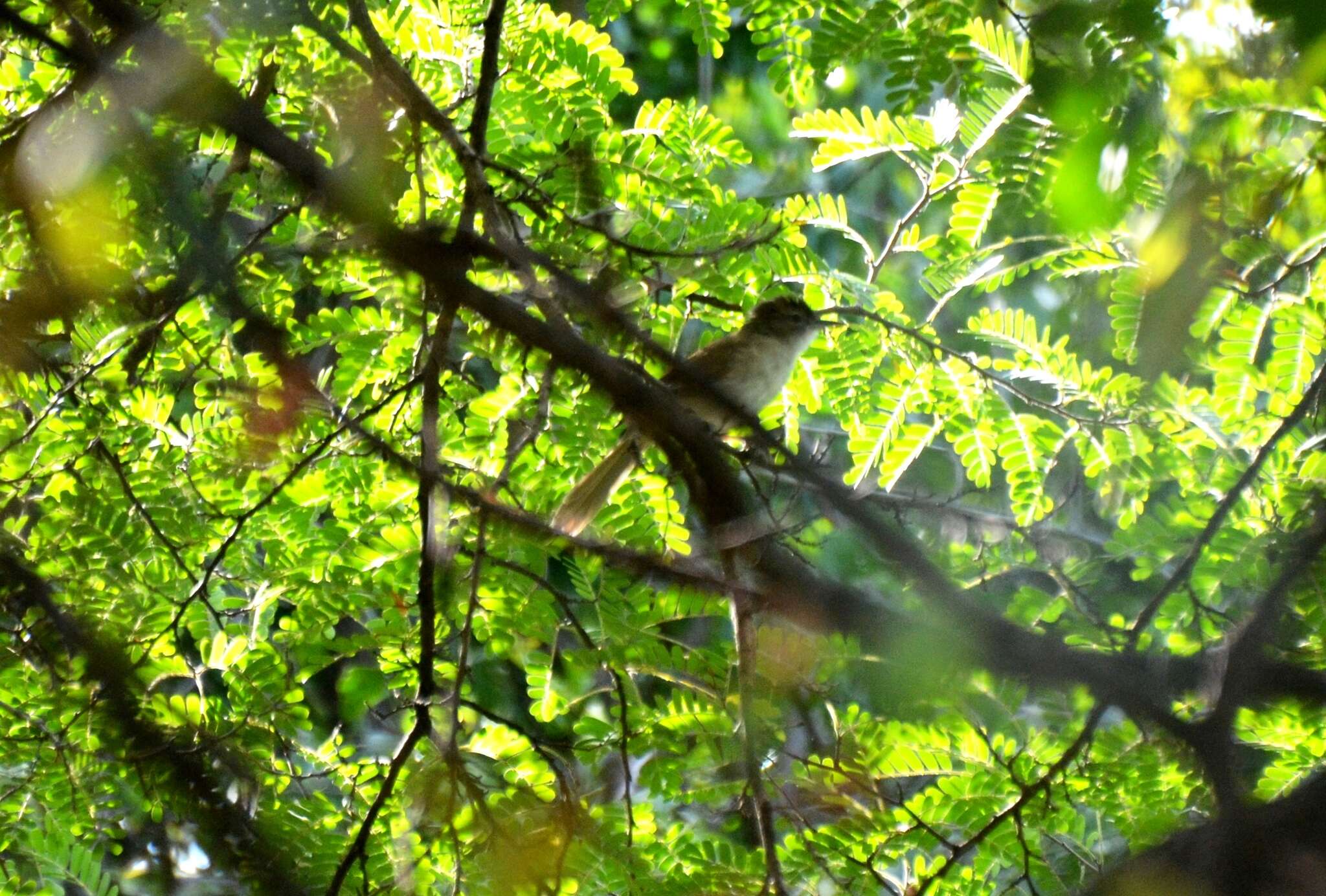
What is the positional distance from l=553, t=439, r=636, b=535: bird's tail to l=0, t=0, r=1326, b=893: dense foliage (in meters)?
0.08

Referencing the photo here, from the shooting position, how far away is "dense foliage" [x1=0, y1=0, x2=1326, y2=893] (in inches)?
91.0

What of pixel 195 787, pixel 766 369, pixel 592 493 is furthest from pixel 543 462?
pixel 195 787

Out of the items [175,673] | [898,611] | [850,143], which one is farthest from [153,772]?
[850,143]

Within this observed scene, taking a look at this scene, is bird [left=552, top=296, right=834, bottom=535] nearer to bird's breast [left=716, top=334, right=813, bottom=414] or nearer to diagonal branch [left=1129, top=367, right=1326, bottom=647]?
bird's breast [left=716, top=334, right=813, bottom=414]

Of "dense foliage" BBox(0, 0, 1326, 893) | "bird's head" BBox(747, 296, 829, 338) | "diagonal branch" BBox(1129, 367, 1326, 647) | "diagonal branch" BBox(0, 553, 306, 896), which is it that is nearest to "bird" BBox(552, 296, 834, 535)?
"bird's head" BBox(747, 296, 829, 338)

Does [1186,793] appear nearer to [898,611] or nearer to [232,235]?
[898,611]

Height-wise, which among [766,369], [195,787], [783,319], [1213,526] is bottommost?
[195,787]

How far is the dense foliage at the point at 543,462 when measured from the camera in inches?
91.0

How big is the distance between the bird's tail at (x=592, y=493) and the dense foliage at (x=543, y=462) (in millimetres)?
79

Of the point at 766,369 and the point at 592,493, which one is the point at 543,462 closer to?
the point at 592,493

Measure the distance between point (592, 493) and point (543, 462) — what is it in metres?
0.19

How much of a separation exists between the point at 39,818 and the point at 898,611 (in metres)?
3.13

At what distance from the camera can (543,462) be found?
3578 mm

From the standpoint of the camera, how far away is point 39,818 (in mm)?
3445
